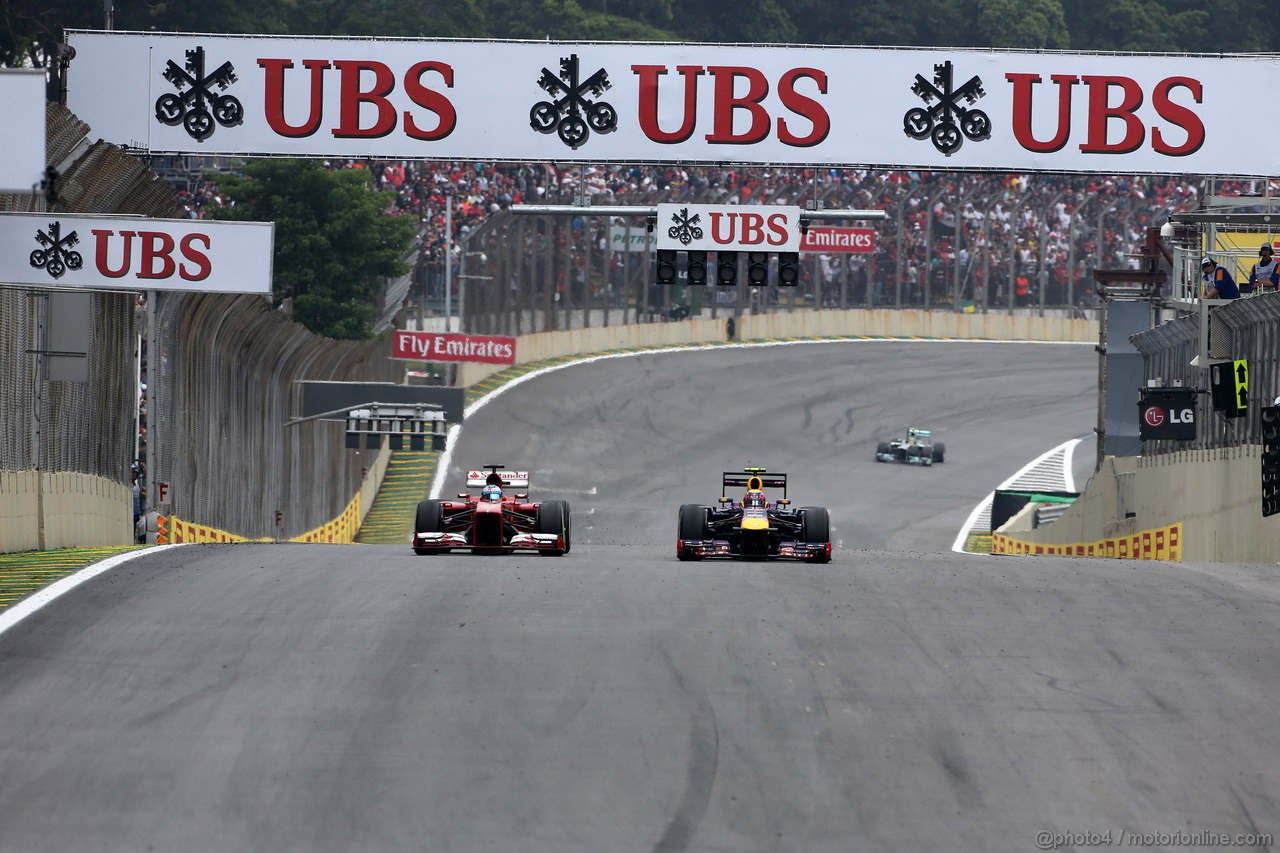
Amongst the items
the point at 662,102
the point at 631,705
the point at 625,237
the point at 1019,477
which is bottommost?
the point at 1019,477

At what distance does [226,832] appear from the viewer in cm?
895

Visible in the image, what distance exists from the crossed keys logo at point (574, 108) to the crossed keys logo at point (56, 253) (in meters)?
8.52

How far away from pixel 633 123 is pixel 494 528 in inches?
310

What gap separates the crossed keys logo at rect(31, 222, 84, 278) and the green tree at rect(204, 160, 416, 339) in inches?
1211

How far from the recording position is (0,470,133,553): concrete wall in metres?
17.3

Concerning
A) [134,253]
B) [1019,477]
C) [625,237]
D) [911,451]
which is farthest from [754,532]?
[625,237]

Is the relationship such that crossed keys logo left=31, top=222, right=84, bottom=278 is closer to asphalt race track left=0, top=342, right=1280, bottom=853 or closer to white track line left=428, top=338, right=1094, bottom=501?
asphalt race track left=0, top=342, right=1280, bottom=853

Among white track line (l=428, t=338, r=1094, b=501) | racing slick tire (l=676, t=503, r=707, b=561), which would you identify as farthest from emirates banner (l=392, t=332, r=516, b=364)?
racing slick tire (l=676, t=503, r=707, b=561)

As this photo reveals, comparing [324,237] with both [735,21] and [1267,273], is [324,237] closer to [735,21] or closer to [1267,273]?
[1267,273]

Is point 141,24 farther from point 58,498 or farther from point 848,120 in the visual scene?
point 58,498

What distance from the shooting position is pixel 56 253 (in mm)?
17797

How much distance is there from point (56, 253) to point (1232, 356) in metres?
14.5

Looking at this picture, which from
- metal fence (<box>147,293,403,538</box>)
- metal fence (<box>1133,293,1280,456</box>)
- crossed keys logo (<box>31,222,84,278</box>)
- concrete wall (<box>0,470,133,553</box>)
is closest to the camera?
concrete wall (<box>0,470,133,553</box>)

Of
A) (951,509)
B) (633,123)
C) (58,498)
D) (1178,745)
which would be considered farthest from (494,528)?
(951,509)
